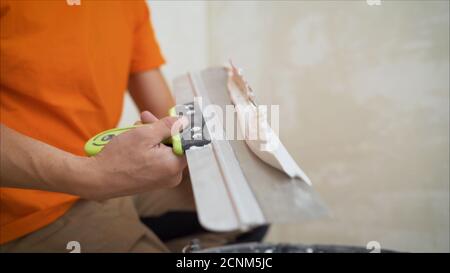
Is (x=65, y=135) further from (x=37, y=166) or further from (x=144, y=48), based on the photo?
(x=144, y=48)

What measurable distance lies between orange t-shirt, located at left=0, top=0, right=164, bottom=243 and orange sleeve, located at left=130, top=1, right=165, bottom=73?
0.08 metres

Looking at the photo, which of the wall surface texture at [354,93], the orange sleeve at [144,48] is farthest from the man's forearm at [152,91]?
the wall surface texture at [354,93]

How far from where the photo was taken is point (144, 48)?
67 centimetres

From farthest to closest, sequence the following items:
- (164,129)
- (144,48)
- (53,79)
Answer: (144,48), (53,79), (164,129)

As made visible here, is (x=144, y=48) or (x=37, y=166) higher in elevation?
(x=144, y=48)

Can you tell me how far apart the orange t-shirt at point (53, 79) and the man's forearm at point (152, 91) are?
11cm

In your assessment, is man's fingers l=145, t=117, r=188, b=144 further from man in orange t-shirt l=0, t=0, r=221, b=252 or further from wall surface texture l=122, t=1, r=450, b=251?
wall surface texture l=122, t=1, r=450, b=251

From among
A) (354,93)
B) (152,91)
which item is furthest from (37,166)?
(354,93)

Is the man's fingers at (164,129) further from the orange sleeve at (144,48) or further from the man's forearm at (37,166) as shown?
the orange sleeve at (144,48)

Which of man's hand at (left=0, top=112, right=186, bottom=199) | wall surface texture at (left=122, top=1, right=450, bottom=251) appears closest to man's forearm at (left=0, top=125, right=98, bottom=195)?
man's hand at (left=0, top=112, right=186, bottom=199)

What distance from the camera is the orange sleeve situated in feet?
2.16

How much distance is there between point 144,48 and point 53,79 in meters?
0.22

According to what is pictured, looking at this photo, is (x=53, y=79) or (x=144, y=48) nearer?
(x=53, y=79)
